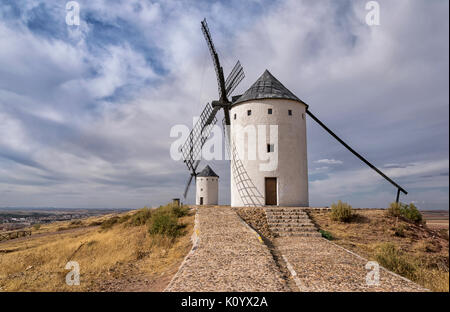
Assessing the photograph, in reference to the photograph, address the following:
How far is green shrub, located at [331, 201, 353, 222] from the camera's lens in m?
11.5

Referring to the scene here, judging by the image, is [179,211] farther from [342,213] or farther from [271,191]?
[342,213]

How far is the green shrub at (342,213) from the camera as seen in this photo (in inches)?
455

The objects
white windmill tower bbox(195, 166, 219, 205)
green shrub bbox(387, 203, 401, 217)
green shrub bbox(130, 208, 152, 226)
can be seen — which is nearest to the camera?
green shrub bbox(387, 203, 401, 217)

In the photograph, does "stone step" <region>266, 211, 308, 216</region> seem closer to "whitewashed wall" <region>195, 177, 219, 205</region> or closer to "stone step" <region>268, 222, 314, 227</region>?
"stone step" <region>268, 222, 314, 227</region>

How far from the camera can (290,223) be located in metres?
10.8

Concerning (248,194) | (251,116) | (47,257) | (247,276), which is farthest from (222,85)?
(247,276)

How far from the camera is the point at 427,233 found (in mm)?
11133


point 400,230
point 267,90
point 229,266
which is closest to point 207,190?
point 267,90

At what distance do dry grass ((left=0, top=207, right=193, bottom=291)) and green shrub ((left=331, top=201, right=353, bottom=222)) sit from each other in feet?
21.9

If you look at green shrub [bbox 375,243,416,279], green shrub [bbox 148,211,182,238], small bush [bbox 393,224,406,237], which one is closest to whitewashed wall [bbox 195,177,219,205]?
green shrub [bbox 148,211,182,238]

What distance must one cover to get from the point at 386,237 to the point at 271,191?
6.03m
